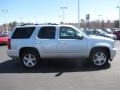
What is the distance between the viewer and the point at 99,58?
1146 cm

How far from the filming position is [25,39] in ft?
37.6

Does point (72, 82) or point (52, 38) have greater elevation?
point (52, 38)

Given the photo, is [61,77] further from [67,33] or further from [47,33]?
[47,33]

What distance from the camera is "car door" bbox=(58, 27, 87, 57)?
36.8ft

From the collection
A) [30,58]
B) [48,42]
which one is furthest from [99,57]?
[30,58]

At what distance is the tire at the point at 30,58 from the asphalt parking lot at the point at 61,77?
0.81 feet

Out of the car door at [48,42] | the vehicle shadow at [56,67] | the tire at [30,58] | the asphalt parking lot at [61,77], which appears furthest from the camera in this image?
the tire at [30,58]

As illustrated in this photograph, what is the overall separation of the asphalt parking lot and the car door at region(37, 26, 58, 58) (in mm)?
630

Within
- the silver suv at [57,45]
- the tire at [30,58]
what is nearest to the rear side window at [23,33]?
the silver suv at [57,45]

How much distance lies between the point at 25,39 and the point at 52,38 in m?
1.14

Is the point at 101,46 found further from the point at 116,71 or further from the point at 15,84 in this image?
the point at 15,84

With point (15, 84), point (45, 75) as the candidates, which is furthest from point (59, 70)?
point (15, 84)

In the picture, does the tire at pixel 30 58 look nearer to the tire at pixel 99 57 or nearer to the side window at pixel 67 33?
the side window at pixel 67 33

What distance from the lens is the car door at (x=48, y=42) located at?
11312 mm
